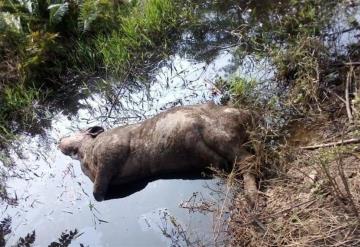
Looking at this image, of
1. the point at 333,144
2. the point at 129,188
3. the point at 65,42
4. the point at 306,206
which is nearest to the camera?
the point at 306,206

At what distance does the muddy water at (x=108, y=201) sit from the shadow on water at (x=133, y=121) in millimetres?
11

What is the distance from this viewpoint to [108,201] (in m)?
4.93

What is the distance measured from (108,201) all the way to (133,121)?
125 cm

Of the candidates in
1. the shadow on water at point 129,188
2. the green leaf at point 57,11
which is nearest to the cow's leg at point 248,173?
the shadow on water at point 129,188

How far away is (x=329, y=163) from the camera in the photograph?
12.7ft

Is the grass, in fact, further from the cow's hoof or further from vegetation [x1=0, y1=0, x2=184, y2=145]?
the cow's hoof

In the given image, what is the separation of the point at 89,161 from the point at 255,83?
2090mm

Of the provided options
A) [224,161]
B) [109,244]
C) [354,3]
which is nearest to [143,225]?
[109,244]

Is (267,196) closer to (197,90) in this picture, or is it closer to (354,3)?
(197,90)

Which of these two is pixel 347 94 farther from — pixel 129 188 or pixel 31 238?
pixel 31 238

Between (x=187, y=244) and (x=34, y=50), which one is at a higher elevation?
(x=34, y=50)

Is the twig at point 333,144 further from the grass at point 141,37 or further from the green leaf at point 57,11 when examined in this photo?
the green leaf at point 57,11

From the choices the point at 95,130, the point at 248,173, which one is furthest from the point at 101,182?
the point at 248,173

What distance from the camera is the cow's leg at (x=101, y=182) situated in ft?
15.8
